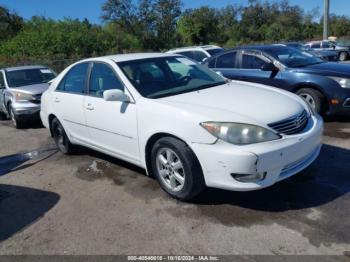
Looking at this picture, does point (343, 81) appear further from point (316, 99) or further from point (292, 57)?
point (292, 57)

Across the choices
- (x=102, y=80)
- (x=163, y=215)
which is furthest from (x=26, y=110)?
(x=163, y=215)

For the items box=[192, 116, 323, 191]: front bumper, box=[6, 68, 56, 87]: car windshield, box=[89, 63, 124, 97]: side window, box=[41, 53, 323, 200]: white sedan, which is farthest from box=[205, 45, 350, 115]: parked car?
box=[6, 68, 56, 87]: car windshield

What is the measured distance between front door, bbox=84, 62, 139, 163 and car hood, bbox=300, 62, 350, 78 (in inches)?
158

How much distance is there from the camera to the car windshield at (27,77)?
33.7 ft

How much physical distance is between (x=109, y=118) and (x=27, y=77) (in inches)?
254

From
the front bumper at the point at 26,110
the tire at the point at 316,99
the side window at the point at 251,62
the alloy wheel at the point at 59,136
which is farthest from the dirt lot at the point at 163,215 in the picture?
the front bumper at the point at 26,110

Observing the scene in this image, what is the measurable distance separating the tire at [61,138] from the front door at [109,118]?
3.12 ft

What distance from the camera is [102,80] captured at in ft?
17.2

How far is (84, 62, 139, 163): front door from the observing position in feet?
15.3

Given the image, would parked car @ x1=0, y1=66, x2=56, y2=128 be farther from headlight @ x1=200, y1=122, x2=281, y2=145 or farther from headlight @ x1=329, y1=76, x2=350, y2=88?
headlight @ x1=200, y1=122, x2=281, y2=145

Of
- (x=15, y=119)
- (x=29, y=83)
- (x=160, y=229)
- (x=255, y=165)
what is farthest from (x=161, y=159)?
(x=29, y=83)

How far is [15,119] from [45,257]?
6.68 metres

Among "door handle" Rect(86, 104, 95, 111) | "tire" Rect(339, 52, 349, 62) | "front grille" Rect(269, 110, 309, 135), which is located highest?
"door handle" Rect(86, 104, 95, 111)

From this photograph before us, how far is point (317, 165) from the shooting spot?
5.04 metres
